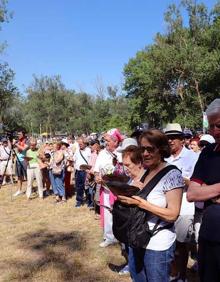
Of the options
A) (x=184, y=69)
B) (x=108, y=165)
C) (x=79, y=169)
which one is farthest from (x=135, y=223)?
(x=184, y=69)

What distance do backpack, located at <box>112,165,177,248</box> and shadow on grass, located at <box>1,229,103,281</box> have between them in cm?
296

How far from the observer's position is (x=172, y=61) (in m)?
38.9

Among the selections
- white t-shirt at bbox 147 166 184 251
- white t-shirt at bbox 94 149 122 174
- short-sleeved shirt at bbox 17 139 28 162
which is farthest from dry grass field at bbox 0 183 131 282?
white t-shirt at bbox 147 166 184 251

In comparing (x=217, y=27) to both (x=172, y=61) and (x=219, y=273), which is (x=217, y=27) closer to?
(x=172, y=61)

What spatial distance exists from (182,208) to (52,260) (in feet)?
8.83

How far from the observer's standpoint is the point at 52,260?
252 inches

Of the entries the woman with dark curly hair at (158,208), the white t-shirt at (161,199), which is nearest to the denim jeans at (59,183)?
the woman with dark curly hair at (158,208)

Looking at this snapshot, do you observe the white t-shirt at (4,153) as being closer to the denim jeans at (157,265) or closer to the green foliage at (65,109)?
the denim jeans at (157,265)

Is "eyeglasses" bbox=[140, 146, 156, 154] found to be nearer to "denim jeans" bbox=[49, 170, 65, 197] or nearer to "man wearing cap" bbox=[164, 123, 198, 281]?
"man wearing cap" bbox=[164, 123, 198, 281]

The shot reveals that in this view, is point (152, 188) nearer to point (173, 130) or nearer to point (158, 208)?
point (158, 208)

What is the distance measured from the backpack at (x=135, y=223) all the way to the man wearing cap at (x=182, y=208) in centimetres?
160

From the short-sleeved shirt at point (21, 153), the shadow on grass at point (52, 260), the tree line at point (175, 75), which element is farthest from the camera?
the tree line at point (175, 75)

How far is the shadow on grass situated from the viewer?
572 centimetres

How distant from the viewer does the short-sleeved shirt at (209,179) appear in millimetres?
2617
